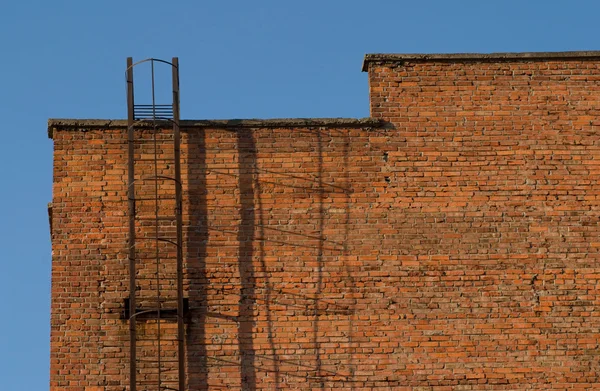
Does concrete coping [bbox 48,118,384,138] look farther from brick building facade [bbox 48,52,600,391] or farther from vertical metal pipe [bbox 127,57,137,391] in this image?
vertical metal pipe [bbox 127,57,137,391]

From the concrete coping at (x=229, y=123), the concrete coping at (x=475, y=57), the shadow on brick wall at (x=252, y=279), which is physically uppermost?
the concrete coping at (x=475, y=57)

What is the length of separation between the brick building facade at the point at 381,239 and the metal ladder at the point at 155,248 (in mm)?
220

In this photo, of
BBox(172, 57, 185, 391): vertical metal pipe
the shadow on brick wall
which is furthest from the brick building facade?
BBox(172, 57, 185, 391): vertical metal pipe

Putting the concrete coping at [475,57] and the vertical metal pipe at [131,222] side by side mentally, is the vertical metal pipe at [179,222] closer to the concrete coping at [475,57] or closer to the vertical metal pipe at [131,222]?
the vertical metal pipe at [131,222]

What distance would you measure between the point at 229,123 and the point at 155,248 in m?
1.98

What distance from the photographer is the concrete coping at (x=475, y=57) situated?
18.2m

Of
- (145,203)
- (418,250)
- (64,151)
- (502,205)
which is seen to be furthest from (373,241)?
(64,151)

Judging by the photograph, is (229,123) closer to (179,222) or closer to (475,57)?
(179,222)

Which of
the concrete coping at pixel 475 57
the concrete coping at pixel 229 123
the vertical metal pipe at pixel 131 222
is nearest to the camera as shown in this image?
the vertical metal pipe at pixel 131 222

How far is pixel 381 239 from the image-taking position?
17453mm

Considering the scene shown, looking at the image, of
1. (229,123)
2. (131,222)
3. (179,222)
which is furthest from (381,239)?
(131,222)

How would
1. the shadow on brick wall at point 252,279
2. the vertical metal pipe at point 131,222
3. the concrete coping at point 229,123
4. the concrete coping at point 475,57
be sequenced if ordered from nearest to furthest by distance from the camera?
1. the vertical metal pipe at point 131,222
2. the shadow on brick wall at point 252,279
3. the concrete coping at point 229,123
4. the concrete coping at point 475,57

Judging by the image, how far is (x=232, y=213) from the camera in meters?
17.5

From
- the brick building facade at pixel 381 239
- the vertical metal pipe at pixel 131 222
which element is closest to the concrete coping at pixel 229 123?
the brick building facade at pixel 381 239
